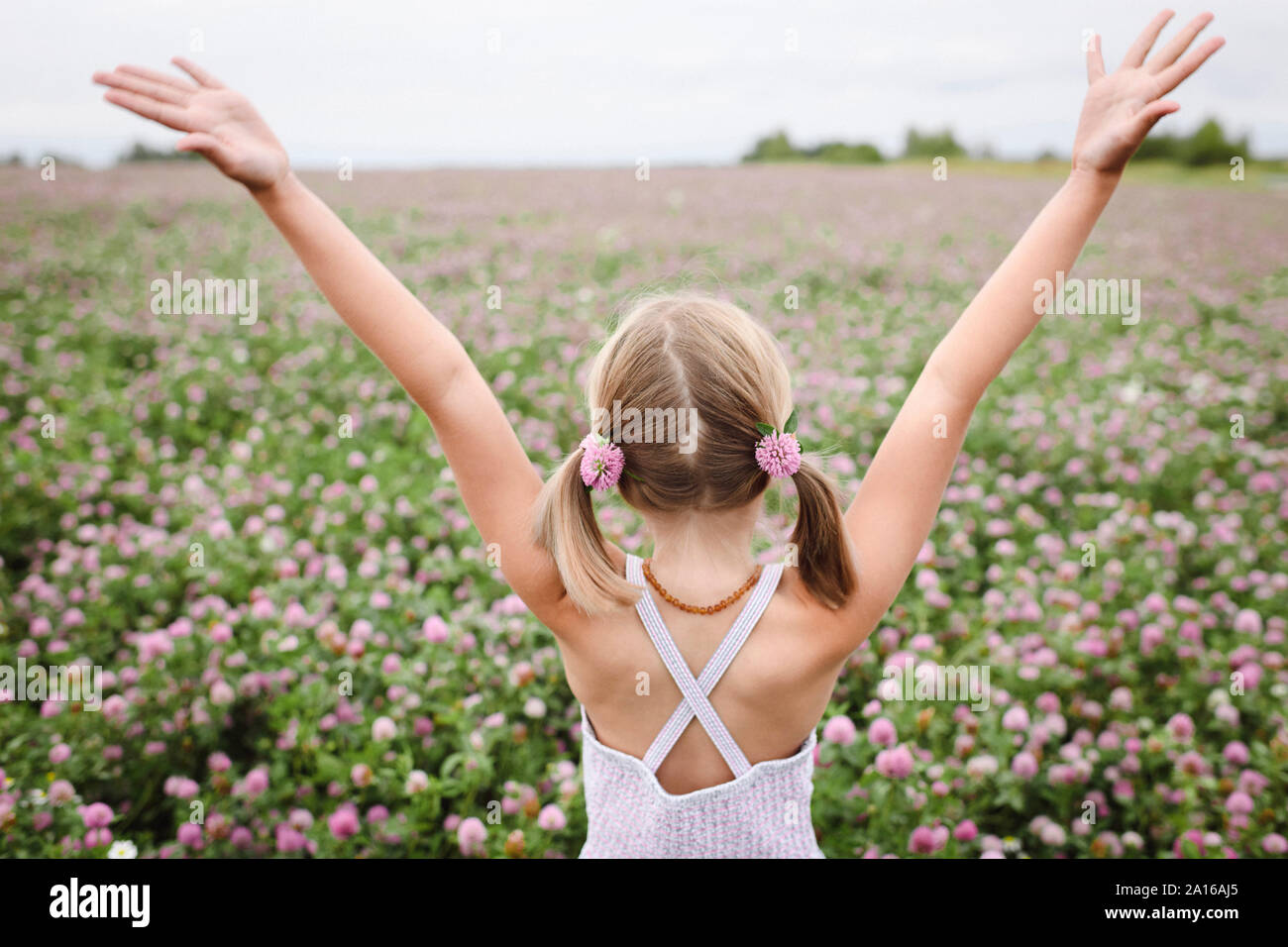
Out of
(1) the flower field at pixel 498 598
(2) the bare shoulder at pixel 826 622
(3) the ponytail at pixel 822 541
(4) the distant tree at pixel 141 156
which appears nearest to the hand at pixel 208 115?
(1) the flower field at pixel 498 598

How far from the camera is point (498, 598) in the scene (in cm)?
316

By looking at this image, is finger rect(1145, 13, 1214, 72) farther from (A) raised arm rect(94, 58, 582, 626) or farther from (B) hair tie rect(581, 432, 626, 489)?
(A) raised arm rect(94, 58, 582, 626)

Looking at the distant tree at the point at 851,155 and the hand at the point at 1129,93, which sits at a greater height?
the distant tree at the point at 851,155

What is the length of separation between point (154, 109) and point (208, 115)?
6 centimetres

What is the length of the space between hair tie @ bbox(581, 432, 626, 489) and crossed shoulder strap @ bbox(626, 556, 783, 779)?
0.18 m

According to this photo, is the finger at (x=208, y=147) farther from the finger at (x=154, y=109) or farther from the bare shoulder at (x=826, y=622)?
the bare shoulder at (x=826, y=622)

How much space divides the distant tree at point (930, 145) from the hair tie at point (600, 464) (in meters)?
32.1

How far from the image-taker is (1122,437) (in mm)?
4527

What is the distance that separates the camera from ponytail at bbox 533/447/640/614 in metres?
1.29

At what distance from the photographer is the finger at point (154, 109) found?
1.08 m

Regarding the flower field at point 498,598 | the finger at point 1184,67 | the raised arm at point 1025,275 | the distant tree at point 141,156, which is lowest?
the flower field at point 498,598

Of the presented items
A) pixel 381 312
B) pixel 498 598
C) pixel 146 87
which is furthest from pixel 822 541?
pixel 498 598

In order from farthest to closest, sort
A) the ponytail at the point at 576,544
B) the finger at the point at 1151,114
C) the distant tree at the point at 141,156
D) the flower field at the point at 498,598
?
the distant tree at the point at 141,156 → the flower field at the point at 498,598 → the ponytail at the point at 576,544 → the finger at the point at 1151,114

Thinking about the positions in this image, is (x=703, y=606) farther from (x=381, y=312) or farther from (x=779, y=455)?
(x=381, y=312)
